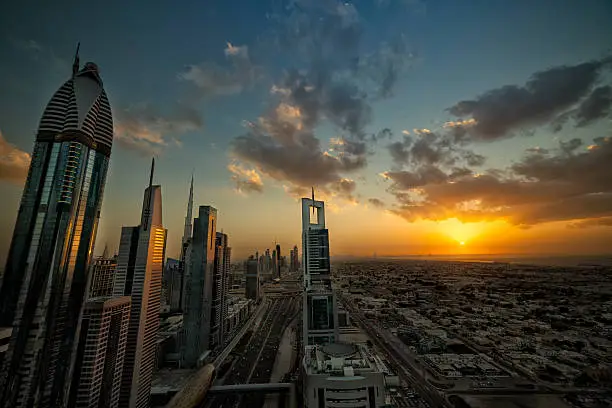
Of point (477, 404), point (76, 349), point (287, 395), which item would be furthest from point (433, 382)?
point (76, 349)

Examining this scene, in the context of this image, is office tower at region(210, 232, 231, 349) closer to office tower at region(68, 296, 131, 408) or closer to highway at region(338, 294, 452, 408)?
office tower at region(68, 296, 131, 408)

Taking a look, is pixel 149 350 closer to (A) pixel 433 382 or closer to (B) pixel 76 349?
(B) pixel 76 349

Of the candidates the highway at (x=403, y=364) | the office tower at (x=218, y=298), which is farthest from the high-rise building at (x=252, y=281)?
the highway at (x=403, y=364)

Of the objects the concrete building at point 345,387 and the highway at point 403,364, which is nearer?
the concrete building at point 345,387

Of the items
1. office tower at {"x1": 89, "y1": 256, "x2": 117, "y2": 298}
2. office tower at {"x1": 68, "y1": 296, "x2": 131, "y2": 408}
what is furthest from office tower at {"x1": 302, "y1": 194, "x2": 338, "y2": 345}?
office tower at {"x1": 89, "y1": 256, "x2": 117, "y2": 298}

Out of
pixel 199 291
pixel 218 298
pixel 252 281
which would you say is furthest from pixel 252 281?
pixel 199 291

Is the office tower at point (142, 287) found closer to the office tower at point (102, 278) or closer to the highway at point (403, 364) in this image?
the office tower at point (102, 278)

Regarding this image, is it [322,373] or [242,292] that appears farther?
[242,292]
